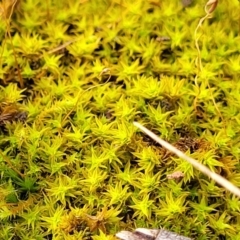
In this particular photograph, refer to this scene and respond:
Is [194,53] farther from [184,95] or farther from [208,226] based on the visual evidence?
[208,226]

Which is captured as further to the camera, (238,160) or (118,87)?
(118,87)

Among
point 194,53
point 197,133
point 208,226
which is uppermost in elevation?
A: point 194,53

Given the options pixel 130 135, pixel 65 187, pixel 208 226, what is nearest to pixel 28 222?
pixel 65 187

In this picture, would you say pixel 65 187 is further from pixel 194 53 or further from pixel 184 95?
pixel 194 53

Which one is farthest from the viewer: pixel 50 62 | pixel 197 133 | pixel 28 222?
pixel 50 62

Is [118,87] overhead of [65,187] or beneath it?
overhead

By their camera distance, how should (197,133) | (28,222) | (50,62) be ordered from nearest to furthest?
(28,222) < (197,133) < (50,62)
